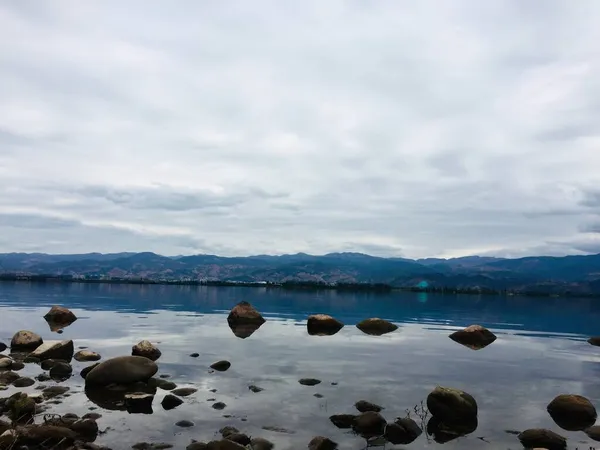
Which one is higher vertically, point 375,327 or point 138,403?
point 138,403

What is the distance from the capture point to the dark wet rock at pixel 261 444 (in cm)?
1352

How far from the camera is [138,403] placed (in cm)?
1764

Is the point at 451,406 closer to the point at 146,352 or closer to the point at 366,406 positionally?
the point at 366,406

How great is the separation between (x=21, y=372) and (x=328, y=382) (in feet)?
51.9

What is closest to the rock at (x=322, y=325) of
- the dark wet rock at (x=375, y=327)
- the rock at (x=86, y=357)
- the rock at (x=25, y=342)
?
the dark wet rock at (x=375, y=327)

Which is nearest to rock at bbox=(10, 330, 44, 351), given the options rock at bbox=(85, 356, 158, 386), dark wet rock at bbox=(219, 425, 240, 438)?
rock at bbox=(85, 356, 158, 386)

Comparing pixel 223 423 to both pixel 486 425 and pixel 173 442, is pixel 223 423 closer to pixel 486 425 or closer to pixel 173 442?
pixel 173 442

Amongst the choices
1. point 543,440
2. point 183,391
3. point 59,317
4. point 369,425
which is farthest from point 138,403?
point 59,317

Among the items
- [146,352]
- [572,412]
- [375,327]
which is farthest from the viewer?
[375,327]

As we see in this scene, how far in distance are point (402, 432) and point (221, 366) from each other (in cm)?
1299

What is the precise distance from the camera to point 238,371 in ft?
82.2

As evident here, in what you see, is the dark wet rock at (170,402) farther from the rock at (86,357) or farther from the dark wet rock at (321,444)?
the rock at (86,357)

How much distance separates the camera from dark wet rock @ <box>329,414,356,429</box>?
16.1 meters

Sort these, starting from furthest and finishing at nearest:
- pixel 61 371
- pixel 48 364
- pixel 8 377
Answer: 1. pixel 48 364
2. pixel 61 371
3. pixel 8 377
